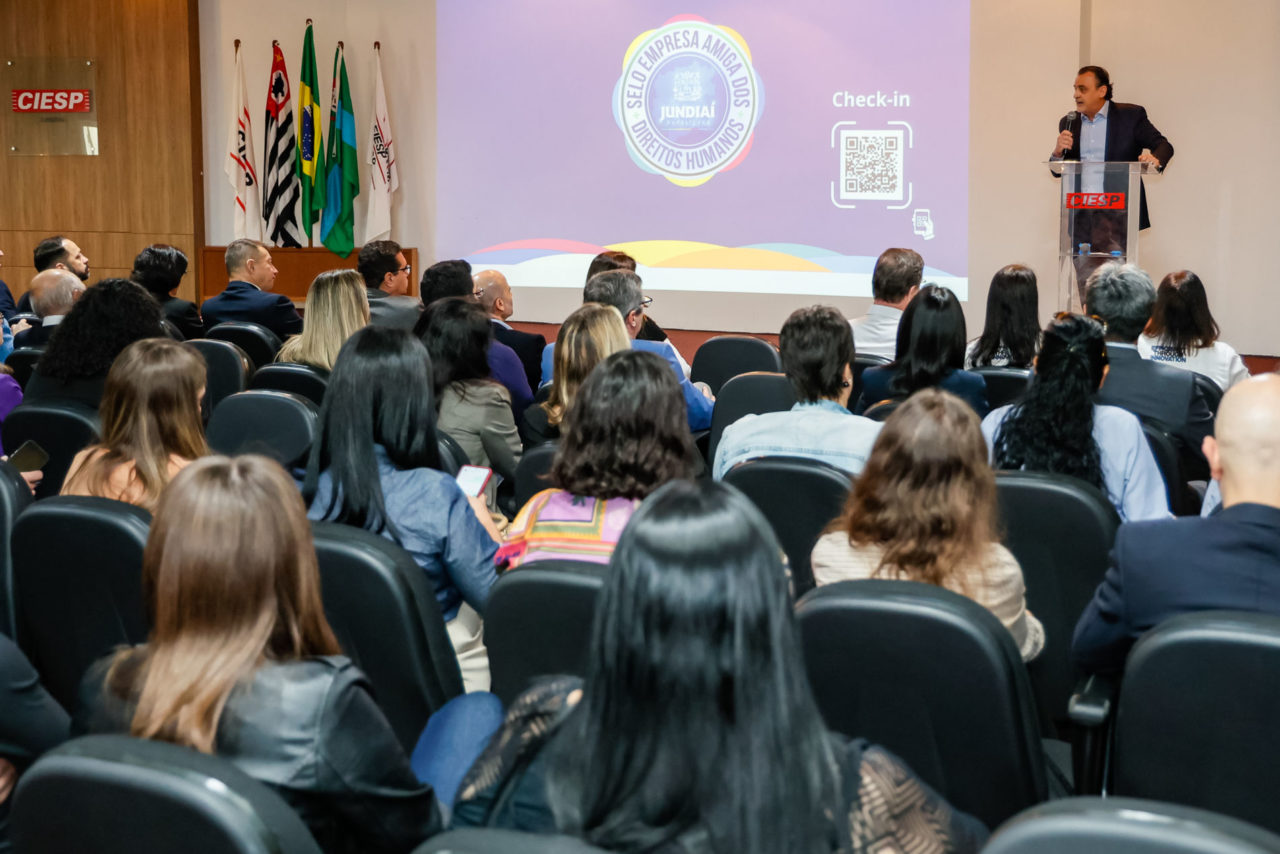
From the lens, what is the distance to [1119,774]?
1820mm

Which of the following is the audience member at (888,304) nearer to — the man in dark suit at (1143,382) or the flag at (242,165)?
Answer: the man in dark suit at (1143,382)

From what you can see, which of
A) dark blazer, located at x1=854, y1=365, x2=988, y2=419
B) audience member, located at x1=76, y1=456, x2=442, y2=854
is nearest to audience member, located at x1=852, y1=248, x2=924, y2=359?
dark blazer, located at x1=854, y1=365, x2=988, y2=419

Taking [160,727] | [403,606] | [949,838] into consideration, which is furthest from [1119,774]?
[160,727]

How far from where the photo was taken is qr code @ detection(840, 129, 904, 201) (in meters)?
8.35

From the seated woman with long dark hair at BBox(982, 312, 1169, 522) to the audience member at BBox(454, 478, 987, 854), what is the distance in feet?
6.63

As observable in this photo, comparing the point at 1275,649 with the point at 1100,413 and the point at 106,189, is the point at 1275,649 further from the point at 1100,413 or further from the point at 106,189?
the point at 106,189

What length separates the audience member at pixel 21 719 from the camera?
5.67ft

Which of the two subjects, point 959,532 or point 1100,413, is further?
point 1100,413

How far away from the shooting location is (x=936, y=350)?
3.89m

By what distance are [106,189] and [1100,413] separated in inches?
383

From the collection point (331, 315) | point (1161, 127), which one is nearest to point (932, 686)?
point (331, 315)

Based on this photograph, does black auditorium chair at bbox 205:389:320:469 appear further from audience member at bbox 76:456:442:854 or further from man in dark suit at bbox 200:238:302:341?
man in dark suit at bbox 200:238:302:341

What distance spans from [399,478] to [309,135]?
8256mm

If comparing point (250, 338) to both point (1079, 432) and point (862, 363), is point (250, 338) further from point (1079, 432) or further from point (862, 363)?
point (1079, 432)
